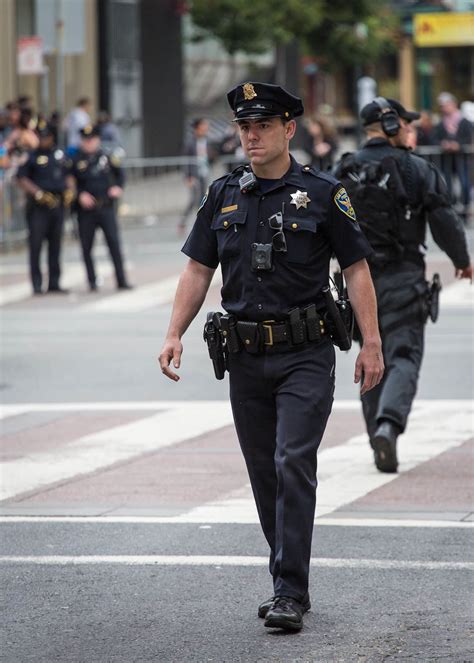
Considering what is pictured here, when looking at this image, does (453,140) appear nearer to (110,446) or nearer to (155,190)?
(155,190)

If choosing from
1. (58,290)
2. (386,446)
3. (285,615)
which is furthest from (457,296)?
(285,615)

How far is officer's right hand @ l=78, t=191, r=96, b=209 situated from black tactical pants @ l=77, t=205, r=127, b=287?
0.30 feet

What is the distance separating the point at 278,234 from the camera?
5.95 m

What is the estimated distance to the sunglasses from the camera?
19.5 ft

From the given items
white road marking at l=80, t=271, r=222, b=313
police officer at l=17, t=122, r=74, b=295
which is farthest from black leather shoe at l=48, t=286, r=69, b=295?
white road marking at l=80, t=271, r=222, b=313

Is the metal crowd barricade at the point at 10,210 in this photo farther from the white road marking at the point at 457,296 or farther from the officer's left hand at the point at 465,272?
the officer's left hand at the point at 465,272

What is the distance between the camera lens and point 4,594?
255 inches

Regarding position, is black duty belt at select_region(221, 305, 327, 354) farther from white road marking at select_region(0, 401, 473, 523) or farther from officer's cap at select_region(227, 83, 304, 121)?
white road marking at select_region(0, 401, 473, 523)

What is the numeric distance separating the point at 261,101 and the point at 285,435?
1.18 meters

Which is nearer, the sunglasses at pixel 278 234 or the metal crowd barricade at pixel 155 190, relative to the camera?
the sunglasses at pixel 278 234

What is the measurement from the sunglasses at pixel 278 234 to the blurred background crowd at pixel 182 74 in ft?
45.4

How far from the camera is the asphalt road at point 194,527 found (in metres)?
5.81

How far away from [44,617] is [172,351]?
3.53 feet

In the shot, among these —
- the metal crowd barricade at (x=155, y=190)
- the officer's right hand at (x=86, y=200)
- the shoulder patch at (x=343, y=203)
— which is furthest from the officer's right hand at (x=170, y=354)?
the metal crowd barricade at (x=155, y=190)
